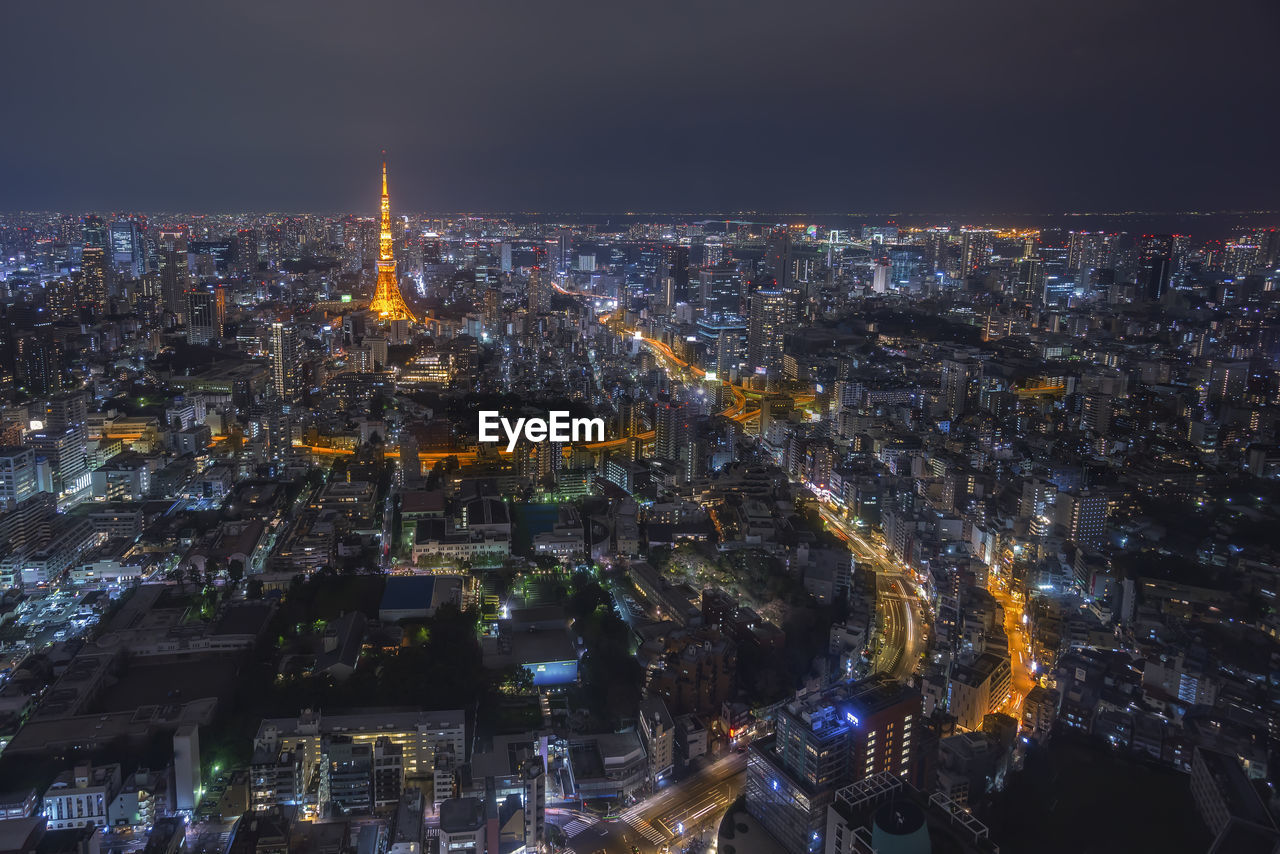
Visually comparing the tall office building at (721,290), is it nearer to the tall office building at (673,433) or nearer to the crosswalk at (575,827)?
the tall office building at (673,433)

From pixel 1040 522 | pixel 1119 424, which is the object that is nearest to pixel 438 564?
pixel 1040 522

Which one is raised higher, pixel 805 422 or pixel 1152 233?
pixel 1152 233

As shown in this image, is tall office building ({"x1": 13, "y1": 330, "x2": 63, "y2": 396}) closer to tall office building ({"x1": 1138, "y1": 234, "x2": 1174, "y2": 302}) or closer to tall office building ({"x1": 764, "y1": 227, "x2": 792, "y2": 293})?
tall office building ({"x1": 764, "y1": 227, "x2": 792, "y2": 293})

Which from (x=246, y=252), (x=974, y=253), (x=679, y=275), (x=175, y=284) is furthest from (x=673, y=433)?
(x=246, y=252)

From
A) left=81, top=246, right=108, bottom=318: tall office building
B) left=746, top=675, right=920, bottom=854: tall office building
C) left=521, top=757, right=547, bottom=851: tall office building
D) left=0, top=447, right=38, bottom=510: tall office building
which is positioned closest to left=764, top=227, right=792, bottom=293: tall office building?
left=81, top=246, right=108, bottom=318: tall office building

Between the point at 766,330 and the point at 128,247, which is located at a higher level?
the point at 128,247

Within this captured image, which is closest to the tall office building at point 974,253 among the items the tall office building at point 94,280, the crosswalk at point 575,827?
the tall office building at point 94,280

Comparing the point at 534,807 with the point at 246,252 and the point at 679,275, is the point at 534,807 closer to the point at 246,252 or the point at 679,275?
the point at 679,275

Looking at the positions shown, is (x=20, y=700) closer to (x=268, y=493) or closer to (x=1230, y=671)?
(x=268, y=493)
